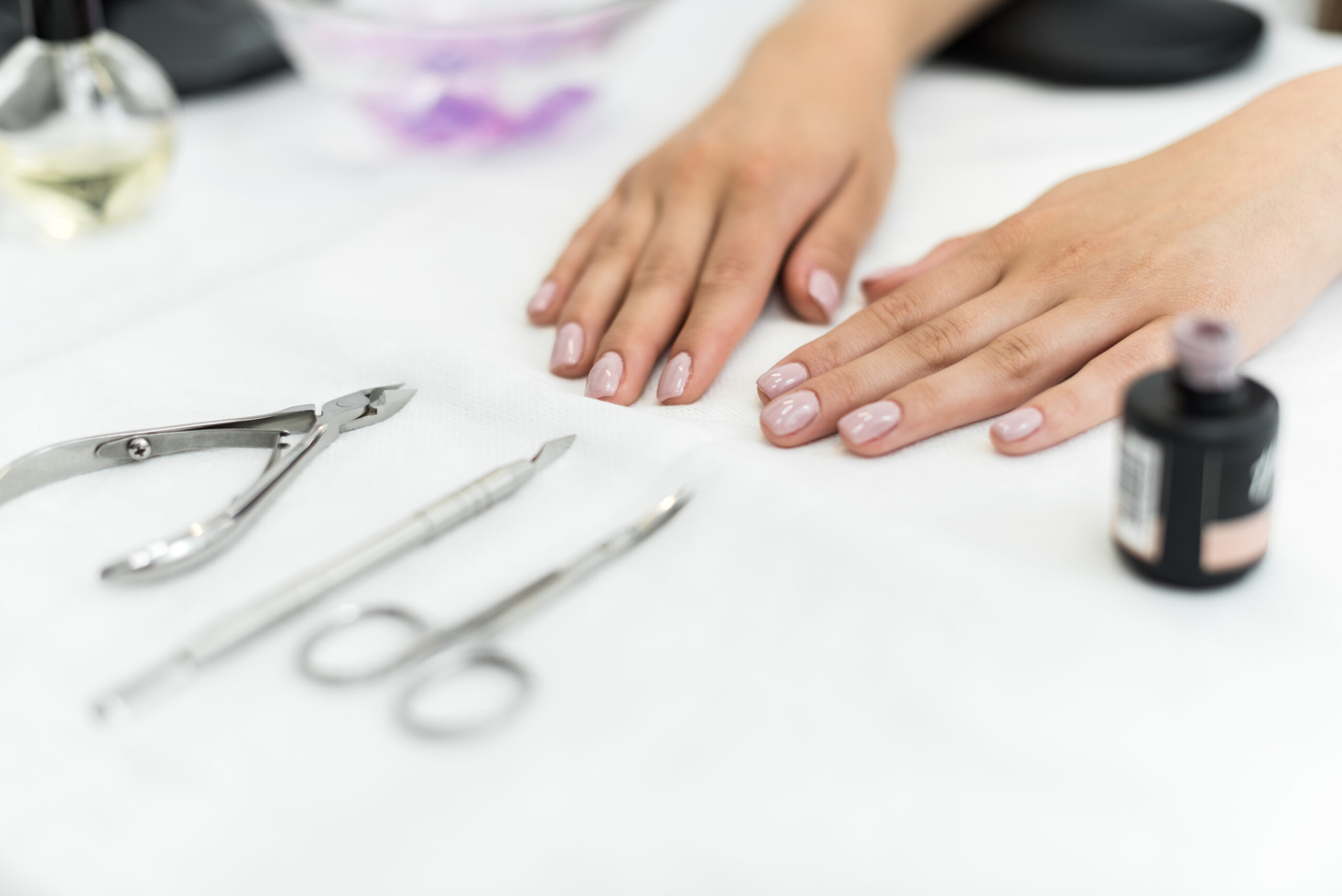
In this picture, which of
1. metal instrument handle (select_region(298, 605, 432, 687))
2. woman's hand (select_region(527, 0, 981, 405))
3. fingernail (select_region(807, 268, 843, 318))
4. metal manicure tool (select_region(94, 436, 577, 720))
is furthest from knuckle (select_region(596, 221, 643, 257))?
metal instrument handle (select_region(298, 605, 432, 687))

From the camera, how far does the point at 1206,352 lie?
380 mm

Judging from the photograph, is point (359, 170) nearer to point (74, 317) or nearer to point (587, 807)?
point (74, 317)

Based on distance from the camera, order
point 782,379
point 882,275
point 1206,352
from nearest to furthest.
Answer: point 1206,352 → point 782,379 → point 882,275

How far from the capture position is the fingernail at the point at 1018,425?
527 millimetres

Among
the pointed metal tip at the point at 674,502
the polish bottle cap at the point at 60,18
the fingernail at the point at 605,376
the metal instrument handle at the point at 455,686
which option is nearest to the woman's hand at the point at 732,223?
the fingernail at the point at 605,376

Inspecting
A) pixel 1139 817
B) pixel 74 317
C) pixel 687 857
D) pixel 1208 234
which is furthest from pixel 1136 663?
pixel 74 317

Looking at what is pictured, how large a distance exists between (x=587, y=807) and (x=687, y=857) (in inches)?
1.4

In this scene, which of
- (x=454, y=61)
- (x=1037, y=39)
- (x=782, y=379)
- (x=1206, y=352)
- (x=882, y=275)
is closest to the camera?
(x=1206, y=352)

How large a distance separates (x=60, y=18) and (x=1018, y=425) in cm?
65

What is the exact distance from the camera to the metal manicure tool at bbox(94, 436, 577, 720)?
0.41 m

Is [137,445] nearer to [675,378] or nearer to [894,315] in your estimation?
[675,378]

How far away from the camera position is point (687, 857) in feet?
1.20

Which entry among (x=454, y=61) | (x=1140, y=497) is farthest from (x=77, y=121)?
(x=1140, y=497)

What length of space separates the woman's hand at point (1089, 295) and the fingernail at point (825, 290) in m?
0.05
